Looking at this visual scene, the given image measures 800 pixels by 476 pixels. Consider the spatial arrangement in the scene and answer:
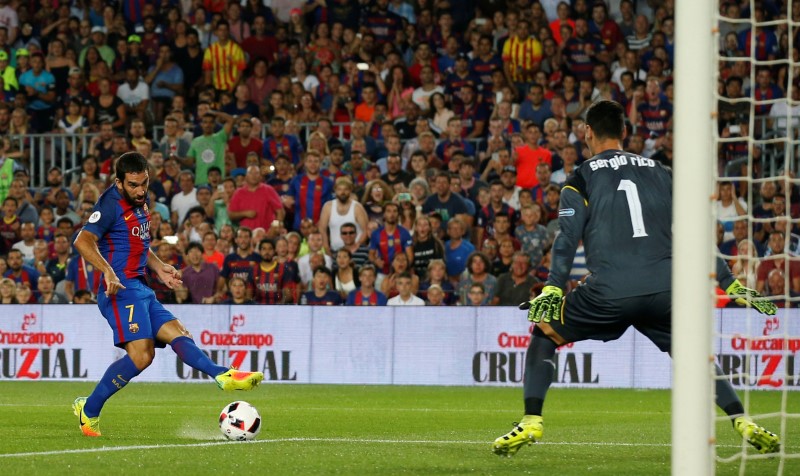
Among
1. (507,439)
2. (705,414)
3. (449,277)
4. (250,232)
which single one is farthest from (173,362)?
(705,414)

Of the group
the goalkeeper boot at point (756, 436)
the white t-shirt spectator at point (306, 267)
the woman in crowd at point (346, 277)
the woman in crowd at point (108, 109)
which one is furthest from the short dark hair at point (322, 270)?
the goalkeeper boot at point (756, 436)

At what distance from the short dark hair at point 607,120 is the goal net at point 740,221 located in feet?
2.51

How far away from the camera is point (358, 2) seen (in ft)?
76.1

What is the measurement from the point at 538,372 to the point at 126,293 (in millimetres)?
3241

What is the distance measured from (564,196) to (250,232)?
35.4ft

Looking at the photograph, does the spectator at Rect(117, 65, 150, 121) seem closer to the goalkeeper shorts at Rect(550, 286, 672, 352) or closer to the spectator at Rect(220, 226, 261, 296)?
the spectator at Rect(220, 226, 261, 296)

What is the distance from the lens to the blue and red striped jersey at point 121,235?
9617 millimetres

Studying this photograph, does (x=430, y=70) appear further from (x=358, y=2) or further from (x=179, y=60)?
(x=179, y=60)

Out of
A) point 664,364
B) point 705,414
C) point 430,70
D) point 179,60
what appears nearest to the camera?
point 705,414

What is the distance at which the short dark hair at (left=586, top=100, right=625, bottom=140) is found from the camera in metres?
7.91

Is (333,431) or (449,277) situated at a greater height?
(449,277)

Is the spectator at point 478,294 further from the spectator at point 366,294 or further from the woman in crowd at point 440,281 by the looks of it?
the spectator at point 366,294

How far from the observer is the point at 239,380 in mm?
9031

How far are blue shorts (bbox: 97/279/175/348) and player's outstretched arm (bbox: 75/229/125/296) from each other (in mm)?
155
